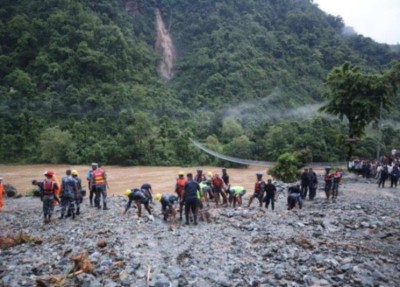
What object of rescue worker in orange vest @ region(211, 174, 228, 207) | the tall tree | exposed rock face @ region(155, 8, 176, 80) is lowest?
rescue worker in orange vest @ region(211, 174, 228, 207)

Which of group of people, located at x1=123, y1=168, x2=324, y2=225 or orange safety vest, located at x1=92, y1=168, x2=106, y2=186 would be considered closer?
group of people, located at x1=123, y1=168, x2=324, y2=225

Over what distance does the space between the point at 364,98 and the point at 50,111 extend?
34.8 meters

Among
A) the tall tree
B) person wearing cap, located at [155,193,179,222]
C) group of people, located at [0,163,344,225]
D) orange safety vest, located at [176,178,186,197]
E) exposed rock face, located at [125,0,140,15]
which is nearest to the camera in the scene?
group of people, located at [0,163,344,225]

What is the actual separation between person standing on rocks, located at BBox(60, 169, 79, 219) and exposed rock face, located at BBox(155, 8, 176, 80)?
65833mm

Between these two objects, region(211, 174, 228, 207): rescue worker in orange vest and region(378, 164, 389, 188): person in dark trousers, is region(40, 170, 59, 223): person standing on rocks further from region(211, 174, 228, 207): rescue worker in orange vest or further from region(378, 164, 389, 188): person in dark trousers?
region(378, 164, 389, 188): person in dark trousers

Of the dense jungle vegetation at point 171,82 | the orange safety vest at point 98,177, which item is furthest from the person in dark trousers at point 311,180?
the dense jungle vegetation at point 171,82

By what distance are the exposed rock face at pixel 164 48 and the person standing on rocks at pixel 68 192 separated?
6583 cm

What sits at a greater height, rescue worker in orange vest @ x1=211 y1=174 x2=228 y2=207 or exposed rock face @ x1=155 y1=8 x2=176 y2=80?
exposed rock face @ x1=155 y1=8 x2=176 y2=80

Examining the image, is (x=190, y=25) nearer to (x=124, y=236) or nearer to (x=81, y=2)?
(x=81, y=2)

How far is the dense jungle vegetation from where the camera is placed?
41188mm

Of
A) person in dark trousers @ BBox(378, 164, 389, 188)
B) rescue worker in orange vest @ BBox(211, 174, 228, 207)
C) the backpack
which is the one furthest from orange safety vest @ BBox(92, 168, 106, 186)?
person in dark trousers @ BBox(378, 164, 389, 188)

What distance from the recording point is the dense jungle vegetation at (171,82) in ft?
135

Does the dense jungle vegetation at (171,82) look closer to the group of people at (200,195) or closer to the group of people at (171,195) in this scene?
the group of people at (171,195)

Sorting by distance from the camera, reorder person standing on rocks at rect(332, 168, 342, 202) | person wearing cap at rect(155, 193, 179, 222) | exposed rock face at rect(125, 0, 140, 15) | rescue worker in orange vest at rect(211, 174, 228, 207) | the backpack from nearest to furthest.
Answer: the backpack → person wearing cap at rect(155, 193, 179, 222) → rescue worker in orange vest at rect(211, 174, 228, 207) → person standing on rocks at rect(332, 168, 342, 202) → exposed rock face at rect(125, 0, 140, 15)
